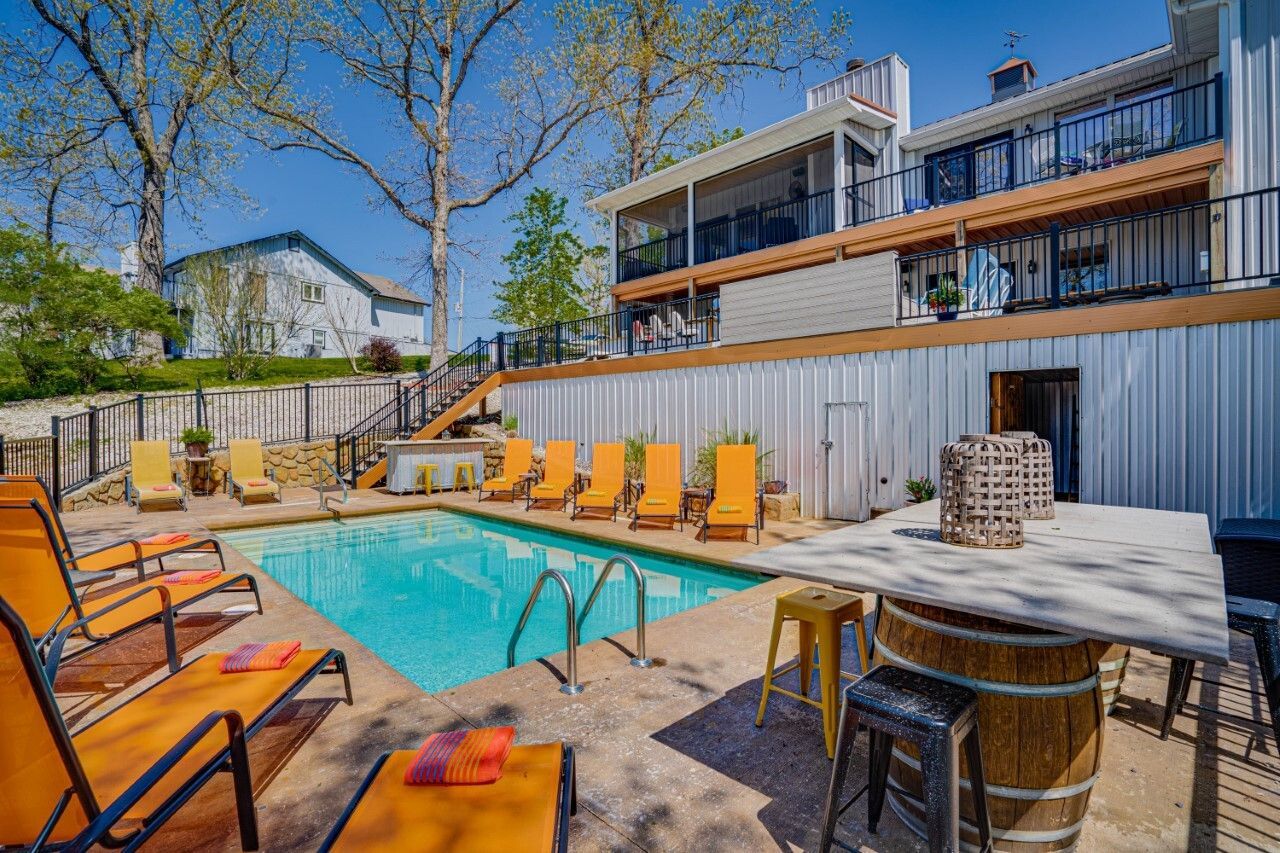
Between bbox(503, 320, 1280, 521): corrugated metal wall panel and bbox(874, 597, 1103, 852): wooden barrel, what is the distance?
6231 millimetres

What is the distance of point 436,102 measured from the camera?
19.6 meters

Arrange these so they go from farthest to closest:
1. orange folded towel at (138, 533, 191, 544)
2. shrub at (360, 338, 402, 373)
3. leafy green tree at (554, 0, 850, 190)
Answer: shrub at (360, 338, 402, 373) < leafy green tree at (554, 0, 850, 190) < orange folded towel at (138, 533, 191, 544)

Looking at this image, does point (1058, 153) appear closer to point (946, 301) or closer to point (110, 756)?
point (946, 301)

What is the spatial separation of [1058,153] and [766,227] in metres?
6.24

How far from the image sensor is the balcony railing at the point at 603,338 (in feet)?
43.1

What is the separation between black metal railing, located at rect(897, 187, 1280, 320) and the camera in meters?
7.48

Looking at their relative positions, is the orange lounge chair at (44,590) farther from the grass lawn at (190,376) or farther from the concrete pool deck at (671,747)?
the grass lawn at (190,376)

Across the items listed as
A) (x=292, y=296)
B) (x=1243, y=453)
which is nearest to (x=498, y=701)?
(x=1243, y=453)

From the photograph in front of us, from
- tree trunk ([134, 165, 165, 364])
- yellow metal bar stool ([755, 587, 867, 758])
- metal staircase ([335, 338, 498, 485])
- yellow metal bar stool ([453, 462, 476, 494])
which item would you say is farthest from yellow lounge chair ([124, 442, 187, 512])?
yellow metal bar stool ([755, 587, 867, 758])

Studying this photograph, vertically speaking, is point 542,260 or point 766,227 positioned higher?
point 542,260

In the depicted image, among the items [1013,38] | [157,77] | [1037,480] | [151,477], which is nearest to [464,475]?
[151,477]

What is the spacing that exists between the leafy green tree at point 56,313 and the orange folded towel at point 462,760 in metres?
18.5

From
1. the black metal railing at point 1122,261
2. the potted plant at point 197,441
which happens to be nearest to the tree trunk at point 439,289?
the potted plant at point 197,441

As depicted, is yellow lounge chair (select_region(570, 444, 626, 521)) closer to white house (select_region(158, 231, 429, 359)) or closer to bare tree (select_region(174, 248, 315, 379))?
bare tree (select_region(174, 248, 315, 379))
